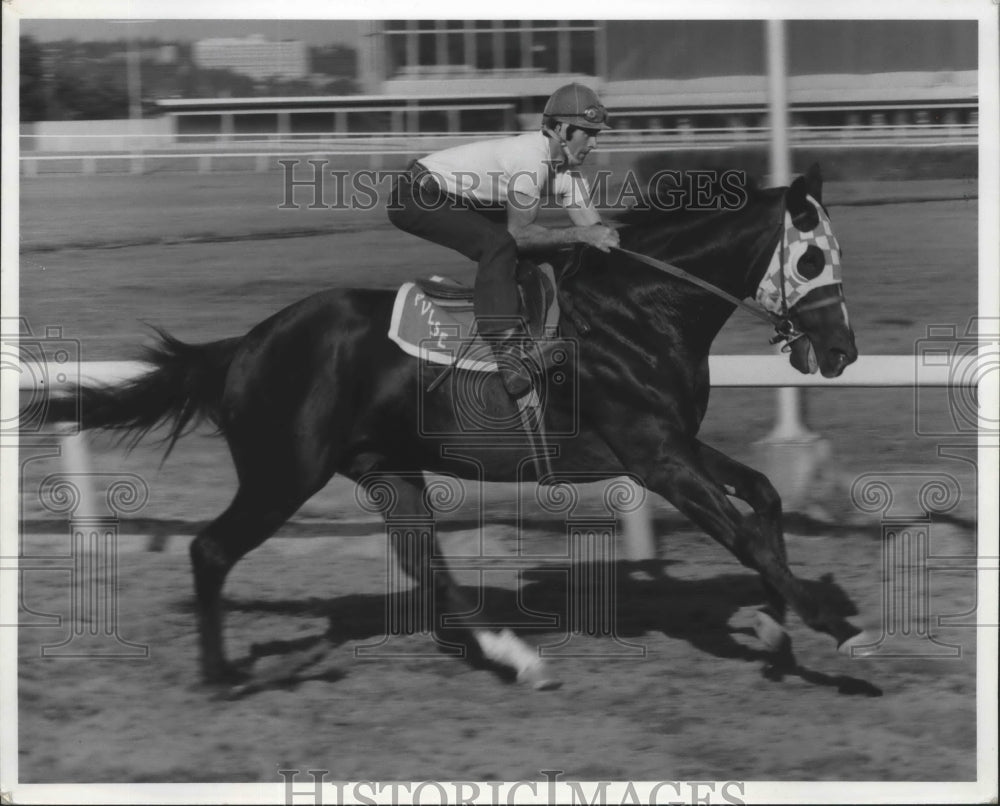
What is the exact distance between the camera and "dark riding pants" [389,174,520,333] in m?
3.60

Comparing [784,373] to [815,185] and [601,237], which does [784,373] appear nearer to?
[815,185]

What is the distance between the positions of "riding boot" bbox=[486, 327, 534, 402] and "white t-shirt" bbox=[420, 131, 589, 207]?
36 cm

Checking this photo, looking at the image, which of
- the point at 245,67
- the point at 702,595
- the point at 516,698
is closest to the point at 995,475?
the point at 702,595

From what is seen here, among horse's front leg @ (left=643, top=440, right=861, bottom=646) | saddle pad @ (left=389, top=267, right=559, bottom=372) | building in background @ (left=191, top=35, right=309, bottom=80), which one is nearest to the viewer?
horse's front leg @ (left=643, top=440, right=861, bottom=646)

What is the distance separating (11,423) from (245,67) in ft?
3.64

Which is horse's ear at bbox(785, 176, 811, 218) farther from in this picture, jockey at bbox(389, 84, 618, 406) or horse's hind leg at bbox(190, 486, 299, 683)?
horse's hind leg at bbox(190, 486, 299, 683)

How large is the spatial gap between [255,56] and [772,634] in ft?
6.68

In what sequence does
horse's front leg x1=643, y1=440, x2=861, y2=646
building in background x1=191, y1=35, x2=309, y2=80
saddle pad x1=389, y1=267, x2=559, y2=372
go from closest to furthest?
horse's front leg x1=643, y1=440, x2=861, y2=646 < saddle pad x1=389, y1=267, x2=559, y2=372 < building in background x1=191, y1=35, x2=309, y2=80

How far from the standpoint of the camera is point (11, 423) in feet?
12.1

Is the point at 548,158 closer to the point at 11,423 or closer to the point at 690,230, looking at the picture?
the point at 690,230

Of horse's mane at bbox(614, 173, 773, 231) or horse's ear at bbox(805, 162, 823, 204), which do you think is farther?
horse's mane at bbox(614, 173, 773, 231)

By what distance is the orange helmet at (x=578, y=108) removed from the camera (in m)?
3.67

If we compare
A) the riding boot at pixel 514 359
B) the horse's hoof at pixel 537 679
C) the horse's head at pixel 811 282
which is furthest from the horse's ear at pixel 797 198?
the horse's hoof at pixel 537 679

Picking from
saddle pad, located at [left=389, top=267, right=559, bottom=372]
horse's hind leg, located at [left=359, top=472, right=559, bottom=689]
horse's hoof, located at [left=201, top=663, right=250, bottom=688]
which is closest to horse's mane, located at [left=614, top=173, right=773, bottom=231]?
saddle pad, located at [left=389, top=267, right=559, bottom=372]
